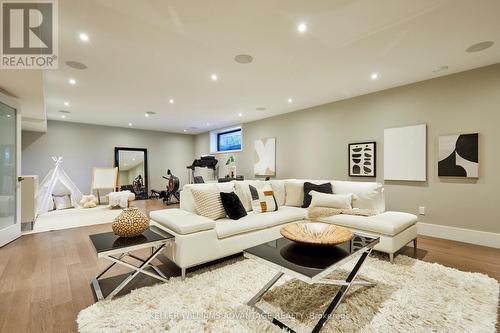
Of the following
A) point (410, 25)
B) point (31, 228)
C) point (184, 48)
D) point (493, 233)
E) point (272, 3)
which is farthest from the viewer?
point (31, 228)

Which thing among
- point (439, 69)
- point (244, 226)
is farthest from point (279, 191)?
point (439, 69)

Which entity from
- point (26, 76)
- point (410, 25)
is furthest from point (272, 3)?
point (26, 76)

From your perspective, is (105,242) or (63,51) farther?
(63,51)

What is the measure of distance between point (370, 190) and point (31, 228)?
5.91m

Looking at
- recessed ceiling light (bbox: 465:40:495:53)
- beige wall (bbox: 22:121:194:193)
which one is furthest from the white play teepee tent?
recessed ceiling light (bbox: 465:40:495:53)

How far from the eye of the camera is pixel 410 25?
93.0 inches

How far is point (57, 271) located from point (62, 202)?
4.80 meters

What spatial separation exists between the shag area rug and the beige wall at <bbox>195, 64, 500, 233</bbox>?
5.14 feet

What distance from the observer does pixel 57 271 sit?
256 cm

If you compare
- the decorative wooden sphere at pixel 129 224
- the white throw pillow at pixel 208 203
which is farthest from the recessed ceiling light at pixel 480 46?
the decorative wooden sphere at pixel 129 224

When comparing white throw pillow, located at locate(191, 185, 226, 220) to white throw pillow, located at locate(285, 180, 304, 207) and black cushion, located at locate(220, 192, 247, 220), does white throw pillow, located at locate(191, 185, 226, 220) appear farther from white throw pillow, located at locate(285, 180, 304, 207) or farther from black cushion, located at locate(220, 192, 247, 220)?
white throw pillow, located at locate(285, 180, 304, 207)

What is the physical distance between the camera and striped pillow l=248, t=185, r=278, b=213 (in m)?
3.35

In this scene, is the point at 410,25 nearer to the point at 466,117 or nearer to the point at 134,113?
the point at 466,117

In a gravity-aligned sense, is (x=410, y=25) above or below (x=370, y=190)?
above
